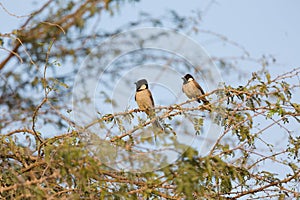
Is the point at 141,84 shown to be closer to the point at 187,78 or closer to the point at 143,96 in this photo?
the point at 143,96

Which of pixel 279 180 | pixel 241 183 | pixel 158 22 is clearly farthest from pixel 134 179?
pixel 158 22

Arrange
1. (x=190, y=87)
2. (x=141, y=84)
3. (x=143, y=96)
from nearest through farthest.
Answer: (x=141, y=84) → (x=143, y=96) → (x=190, y=87)

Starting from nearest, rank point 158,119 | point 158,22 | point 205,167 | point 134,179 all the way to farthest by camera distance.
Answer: point 205,167, point 134,179, point 158,119, point 158,22

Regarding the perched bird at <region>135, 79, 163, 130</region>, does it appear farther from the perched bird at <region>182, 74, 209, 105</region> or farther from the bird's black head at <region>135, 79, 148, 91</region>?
the perched bird at <region>182, 74, 209, 105</region>

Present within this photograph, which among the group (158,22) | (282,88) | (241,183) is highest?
(158,22)

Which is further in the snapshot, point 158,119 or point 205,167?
point 158,119

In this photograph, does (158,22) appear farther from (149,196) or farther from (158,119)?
(149,196)

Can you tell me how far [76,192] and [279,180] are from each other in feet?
3.61

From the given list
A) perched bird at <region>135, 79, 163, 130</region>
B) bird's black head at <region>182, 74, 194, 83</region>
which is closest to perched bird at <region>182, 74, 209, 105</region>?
bird's black head at <region>182, 74, 194, 83</region>

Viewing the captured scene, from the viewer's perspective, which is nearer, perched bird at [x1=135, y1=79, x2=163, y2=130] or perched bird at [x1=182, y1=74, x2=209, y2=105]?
perched bird at [x1=135, y1=79, x2=163, y2=130]

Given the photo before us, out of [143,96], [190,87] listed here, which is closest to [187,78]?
[190,87]

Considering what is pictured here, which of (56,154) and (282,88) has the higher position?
(282,88)

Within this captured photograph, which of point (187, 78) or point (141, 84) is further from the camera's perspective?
point (187, 78)

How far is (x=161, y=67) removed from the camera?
3.28 metres
